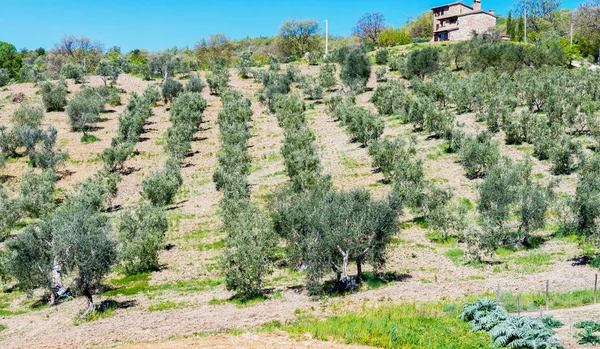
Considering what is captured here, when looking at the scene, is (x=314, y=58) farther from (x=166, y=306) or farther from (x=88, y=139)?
(x=166, y=306)

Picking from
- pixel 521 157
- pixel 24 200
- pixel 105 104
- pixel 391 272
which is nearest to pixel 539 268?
pixel 391 272

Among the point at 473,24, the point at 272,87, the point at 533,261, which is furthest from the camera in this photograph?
the point at 473,24

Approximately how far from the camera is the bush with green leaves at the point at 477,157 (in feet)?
189

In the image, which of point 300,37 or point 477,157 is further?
point 300,37

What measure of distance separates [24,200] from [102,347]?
41619 mm

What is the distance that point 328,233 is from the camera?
34781 millimetres

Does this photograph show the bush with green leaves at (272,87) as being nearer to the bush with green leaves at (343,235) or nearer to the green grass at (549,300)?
the bush with green leaves at (343,235)

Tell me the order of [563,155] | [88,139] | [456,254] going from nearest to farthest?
[456,254]
[563,155]
[88,139]

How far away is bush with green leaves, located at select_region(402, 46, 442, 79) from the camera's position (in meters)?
105

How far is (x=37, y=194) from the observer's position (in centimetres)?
6306

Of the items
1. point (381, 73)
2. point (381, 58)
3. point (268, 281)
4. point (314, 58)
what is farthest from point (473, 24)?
point (268, 281)

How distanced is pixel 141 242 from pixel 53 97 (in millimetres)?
70060

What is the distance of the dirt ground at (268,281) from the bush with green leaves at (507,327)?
14.7 feet

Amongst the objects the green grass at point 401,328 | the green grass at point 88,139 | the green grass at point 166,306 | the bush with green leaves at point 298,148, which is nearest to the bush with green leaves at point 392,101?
the bush with green leaves at point 298,148
